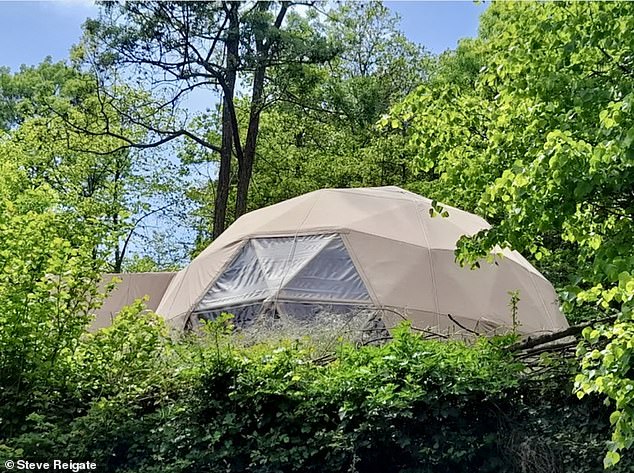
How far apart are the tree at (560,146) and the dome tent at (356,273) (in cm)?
277

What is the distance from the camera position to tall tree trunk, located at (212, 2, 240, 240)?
1625 cm

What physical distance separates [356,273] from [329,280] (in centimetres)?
41

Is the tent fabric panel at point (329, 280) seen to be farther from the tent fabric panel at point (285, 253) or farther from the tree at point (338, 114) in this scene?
the tree at point (338, 114)

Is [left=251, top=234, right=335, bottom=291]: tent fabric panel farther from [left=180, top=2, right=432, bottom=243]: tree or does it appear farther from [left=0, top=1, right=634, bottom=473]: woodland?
[left=180, top=2, right=432, bottom=243]: tree

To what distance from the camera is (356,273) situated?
9461mm

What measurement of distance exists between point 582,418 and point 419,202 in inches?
298

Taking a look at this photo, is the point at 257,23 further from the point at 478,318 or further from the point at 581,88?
the point at 581,88

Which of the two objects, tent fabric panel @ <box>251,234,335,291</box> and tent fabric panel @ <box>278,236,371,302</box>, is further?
tent fabric panel @ <box>251,234,335,291</box>

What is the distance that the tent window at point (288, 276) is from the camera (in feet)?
30.3

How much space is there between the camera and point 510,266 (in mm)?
10828

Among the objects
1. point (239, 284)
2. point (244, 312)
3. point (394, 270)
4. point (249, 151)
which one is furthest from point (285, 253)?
point (249, 151)

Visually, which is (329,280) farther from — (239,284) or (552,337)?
(552,337)

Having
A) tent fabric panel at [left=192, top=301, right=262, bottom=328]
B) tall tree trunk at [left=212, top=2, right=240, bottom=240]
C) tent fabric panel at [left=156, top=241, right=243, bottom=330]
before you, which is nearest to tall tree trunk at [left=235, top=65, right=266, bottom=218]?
tall tree trunk at [left=212, top=2, right=240, bottom=240]

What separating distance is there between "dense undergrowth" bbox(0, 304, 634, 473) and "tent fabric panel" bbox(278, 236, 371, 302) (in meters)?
3.45
